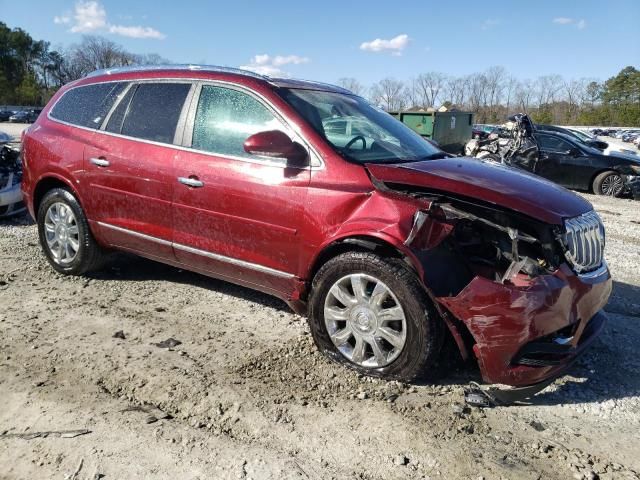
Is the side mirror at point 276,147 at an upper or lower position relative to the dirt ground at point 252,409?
upper

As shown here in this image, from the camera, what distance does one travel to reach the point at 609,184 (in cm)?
1230

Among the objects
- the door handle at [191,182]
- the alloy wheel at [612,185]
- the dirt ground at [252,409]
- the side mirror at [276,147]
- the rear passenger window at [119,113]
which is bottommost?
the dirt ground at [252,409]

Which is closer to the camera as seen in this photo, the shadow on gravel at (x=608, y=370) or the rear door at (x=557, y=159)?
the shadow on gravel at (x=608, y=370)

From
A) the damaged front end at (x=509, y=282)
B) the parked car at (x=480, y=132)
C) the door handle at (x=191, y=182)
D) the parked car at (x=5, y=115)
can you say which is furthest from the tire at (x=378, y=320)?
the parked car at (x=5, y=115)

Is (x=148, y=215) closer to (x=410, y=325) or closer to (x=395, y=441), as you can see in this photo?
(x=410, y=325)

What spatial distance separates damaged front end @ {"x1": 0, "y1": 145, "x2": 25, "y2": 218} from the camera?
7.50 metres

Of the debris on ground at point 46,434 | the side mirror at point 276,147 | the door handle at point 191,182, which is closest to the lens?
the debris on ground at point 46,434

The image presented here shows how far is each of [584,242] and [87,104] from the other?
4.23 metres

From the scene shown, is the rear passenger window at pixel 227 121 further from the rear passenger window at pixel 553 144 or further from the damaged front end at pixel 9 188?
the rear passenger window at pixel 553 144

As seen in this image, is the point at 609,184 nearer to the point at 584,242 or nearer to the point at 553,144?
the point at 553,144

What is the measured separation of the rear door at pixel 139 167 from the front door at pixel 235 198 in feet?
0.52

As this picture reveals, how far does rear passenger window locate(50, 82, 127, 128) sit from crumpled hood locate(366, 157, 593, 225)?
2621mm

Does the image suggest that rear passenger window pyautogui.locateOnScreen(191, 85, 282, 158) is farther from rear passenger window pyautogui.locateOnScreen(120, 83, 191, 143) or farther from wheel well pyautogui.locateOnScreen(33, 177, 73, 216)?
wheel well pyautogui.locateOnScreen(33, 177, 73, 216)

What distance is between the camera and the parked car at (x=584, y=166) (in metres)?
12.1
